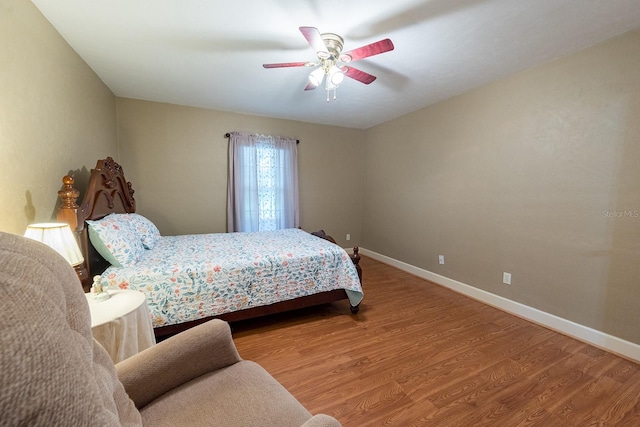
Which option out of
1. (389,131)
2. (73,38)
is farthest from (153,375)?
(389,131)

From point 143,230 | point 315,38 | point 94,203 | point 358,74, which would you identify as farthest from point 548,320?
point 94,203

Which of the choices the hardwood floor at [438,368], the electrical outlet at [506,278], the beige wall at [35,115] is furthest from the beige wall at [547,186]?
the beige wall at [35,115]

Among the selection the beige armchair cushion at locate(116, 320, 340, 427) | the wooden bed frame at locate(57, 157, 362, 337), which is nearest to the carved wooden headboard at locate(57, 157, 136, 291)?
the wooden bed frame at locate(57, 157, 362, 337)

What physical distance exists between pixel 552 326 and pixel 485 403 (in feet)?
4.60

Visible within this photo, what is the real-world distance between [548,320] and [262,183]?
12.3ft

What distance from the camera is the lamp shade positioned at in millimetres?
1274

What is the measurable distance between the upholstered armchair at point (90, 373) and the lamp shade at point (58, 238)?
799mm

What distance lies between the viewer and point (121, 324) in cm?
133

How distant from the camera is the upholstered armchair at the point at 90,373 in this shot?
0.40 metres

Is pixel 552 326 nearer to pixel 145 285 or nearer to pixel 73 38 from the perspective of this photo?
pixel 145 285

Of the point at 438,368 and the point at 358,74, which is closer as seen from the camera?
the point at 438,368

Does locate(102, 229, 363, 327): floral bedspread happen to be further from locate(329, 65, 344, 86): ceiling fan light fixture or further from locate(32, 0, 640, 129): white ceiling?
locate(32, 0, 640, 129): white ceiling

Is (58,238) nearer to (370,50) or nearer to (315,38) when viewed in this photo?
(315,38)

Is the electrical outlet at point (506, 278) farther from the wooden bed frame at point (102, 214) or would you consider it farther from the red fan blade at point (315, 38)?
the red fan blade at point (315, 38)
